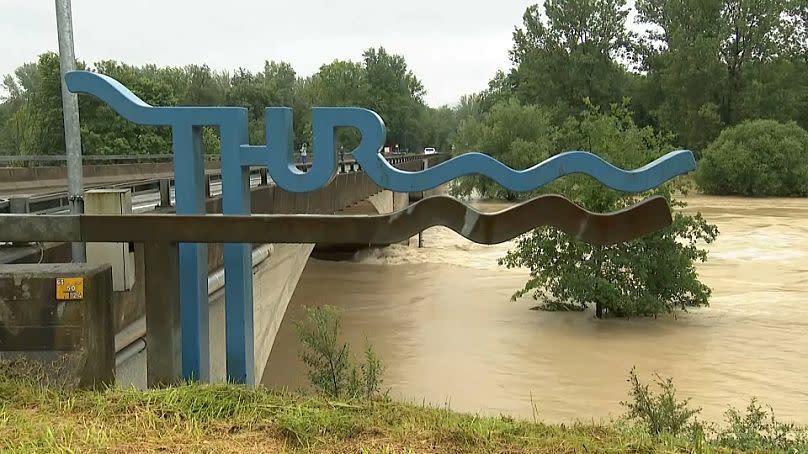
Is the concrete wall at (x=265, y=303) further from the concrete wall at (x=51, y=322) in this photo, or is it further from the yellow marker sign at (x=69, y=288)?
the yellow marker sign at (x=69, y=288)

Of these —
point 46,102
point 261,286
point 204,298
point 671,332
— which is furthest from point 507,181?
point 46,102

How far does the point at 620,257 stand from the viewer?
67.3ft

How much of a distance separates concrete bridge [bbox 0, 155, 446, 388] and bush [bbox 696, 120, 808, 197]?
41858 millimetres

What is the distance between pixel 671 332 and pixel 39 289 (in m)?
17.0

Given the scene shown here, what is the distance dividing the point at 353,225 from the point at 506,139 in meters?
54.4

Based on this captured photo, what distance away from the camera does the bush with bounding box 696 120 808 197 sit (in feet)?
188

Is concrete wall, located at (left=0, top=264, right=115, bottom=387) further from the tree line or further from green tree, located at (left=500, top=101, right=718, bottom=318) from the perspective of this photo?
the tree line

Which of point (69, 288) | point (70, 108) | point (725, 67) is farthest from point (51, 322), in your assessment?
point (725, 67)

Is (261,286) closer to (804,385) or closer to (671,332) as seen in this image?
(804,385)

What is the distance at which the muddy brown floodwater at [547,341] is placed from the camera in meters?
14.1

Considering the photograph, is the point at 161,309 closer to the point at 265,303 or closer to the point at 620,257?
the point at 265,303

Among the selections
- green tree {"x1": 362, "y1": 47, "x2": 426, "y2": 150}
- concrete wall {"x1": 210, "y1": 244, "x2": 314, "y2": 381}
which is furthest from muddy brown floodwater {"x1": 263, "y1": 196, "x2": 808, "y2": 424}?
green tree {"x1": 362, "y1": 47, "x2": 426, "y2": 150}

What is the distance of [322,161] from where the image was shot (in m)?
5.41

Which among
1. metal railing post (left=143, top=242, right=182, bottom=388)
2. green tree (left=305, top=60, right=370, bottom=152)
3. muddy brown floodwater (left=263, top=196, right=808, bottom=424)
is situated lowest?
muddy brown floodwater (left=263, top=196, right=808, bottom=424)
